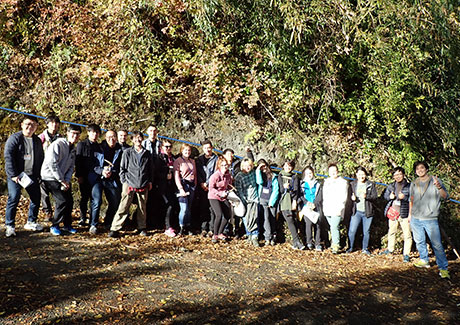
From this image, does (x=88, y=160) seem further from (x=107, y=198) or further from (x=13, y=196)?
(x=13, y=196)

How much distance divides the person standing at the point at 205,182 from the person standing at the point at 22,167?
319 cm

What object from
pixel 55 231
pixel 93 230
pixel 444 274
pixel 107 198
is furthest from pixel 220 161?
pixel 444 274

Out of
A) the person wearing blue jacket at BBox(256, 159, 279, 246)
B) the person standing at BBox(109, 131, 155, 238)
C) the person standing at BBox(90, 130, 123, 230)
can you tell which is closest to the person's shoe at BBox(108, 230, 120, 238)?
the person standing at BBox(109, 131, 155, 238)

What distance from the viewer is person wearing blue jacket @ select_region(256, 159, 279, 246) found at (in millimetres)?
8211

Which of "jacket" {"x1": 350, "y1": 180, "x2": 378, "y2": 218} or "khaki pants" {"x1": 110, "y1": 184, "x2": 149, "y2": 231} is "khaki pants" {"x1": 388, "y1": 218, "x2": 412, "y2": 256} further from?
"khaki pants" {"x1": 110, "y1": 184, "x2": 149, "y2": 231}

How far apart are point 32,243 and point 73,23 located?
7246 mm

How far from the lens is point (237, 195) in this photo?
8.16m

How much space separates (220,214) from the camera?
7758 mm

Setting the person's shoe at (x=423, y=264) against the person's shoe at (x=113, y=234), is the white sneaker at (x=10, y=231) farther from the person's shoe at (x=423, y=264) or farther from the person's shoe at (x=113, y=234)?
the person's shoe at (x=423, y=264)

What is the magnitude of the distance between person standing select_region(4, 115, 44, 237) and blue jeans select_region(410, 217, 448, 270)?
23.4 feet

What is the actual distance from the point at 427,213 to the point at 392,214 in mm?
1189

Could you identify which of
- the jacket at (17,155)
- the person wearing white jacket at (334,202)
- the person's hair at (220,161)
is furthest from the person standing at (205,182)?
the jacket at (17,155)

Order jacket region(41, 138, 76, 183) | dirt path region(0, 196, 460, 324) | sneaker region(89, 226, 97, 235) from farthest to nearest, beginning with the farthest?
sneaker region(89, 226, 97, 235) → jacket region(41, 138, 76, 183) → dirt path region(0, 196, 460, 324)

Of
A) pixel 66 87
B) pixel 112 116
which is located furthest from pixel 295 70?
pixel 66 87
